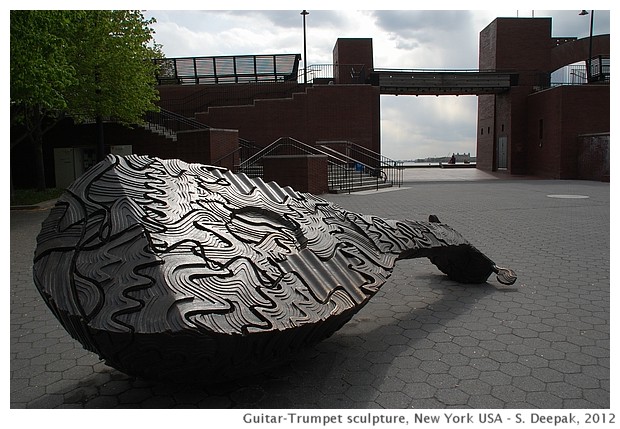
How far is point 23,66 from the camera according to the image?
1027cm

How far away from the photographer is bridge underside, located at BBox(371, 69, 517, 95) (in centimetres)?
2570

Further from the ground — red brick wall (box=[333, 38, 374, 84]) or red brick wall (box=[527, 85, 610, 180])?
red brick wall (box=[333, 38, 374, 84])

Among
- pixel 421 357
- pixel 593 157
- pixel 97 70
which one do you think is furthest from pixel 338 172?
pixel 421 357

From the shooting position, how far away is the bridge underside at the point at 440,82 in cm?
2570

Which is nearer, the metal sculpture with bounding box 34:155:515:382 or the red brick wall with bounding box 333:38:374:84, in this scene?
the metal sculpture with bounding box 34:155:515:382

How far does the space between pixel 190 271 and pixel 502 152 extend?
31220mm

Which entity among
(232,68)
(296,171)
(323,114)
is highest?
(232,68)

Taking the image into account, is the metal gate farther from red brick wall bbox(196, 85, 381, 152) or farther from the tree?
the tree

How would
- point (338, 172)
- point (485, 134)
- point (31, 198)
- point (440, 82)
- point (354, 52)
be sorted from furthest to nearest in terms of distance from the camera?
point (485, 134) → point (354, 52) → point (440, 82) → point (338, 172) → point (31, 198)

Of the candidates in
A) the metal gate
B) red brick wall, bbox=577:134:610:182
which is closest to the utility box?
the metal gate

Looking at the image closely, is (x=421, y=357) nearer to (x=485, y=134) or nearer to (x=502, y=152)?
(x=502, y=152)

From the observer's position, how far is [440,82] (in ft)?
86.1

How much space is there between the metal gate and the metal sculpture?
95.1ft
